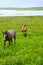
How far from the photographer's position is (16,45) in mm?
21094

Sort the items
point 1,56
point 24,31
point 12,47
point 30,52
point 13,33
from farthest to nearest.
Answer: point 24,31 < point 13,33 < point 12,47 < point 30,52 < point 1,56

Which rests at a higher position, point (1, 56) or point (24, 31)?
point (1, 56)

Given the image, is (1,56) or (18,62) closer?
(18,62)

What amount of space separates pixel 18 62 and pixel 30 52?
13.5 feet

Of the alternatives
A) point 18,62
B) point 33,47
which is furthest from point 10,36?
point 18,62

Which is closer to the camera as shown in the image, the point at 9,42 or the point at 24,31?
the point at 9,42

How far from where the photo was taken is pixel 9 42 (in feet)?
69.5

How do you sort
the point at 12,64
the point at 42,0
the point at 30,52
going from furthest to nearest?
the point at 42,0 < the point at 30,52 < the point at 12,64

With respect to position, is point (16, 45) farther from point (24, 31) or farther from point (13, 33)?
point (24, 31)

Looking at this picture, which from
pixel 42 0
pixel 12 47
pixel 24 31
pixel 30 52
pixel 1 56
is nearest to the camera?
pixel 1 56

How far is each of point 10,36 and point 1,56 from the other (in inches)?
165

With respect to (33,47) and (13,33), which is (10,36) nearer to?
(13,33)

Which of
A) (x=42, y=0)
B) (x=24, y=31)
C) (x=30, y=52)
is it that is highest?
(x=30, y=52)

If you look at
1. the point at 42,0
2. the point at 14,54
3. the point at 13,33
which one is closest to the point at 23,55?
the point at 14,54
